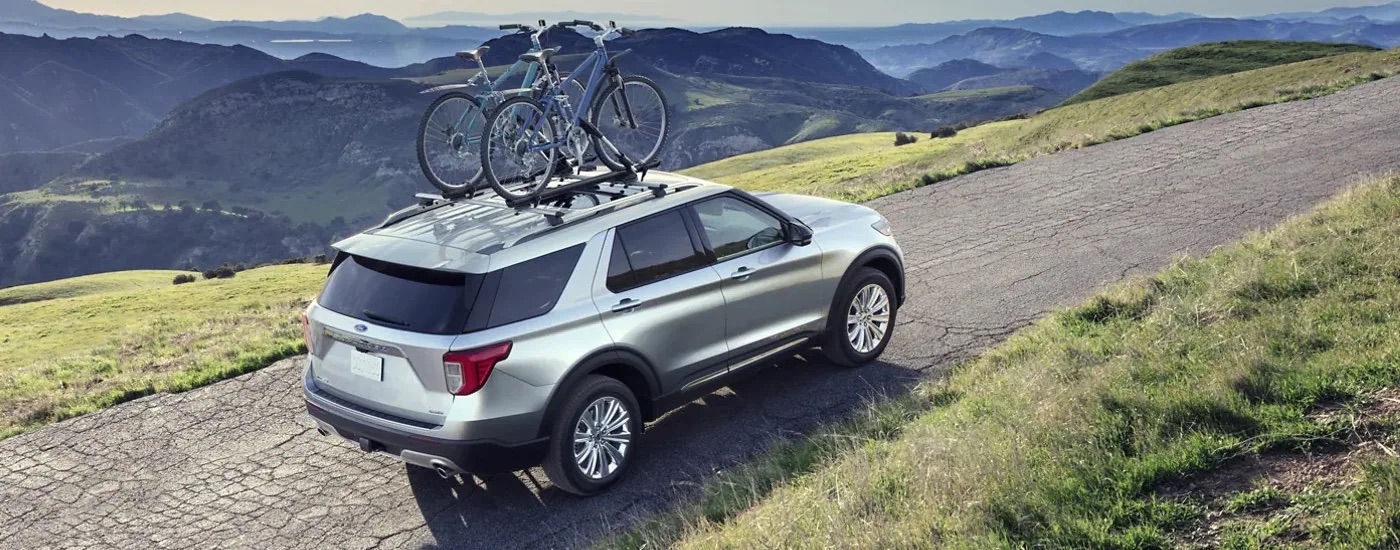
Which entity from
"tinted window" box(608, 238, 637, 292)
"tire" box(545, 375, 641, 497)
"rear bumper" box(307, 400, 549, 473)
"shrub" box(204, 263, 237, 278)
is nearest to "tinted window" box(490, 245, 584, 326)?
"tinted window" box(608, 238, 637, 292)

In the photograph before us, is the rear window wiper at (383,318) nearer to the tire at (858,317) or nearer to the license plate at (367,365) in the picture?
the license plate at (367,365)

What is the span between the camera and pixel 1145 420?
206 inches

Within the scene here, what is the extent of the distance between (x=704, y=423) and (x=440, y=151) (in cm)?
317

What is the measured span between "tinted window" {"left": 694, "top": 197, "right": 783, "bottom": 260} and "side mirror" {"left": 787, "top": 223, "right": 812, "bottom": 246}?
0.24ft

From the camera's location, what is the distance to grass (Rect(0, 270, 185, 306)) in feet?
188

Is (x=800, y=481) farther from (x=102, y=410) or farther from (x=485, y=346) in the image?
(x=102, y=410)

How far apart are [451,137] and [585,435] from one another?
3179 millimetres

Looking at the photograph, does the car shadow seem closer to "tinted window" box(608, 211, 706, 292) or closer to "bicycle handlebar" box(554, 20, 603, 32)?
"tinted window" box(608, 211, 706, 292)

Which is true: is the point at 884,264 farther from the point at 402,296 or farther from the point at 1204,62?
the point at 1204,62

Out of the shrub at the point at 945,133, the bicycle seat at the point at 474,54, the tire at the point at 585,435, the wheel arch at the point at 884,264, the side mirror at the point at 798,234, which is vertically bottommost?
the shrub at the point at 945,133

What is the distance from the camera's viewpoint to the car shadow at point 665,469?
5.87 meters

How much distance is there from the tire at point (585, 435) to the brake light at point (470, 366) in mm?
551

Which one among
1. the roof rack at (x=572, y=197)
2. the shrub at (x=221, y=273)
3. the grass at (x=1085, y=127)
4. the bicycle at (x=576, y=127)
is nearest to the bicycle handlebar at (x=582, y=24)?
the bicycle at (x=576, y=127)

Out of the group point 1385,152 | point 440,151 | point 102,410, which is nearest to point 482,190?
point 440,151
